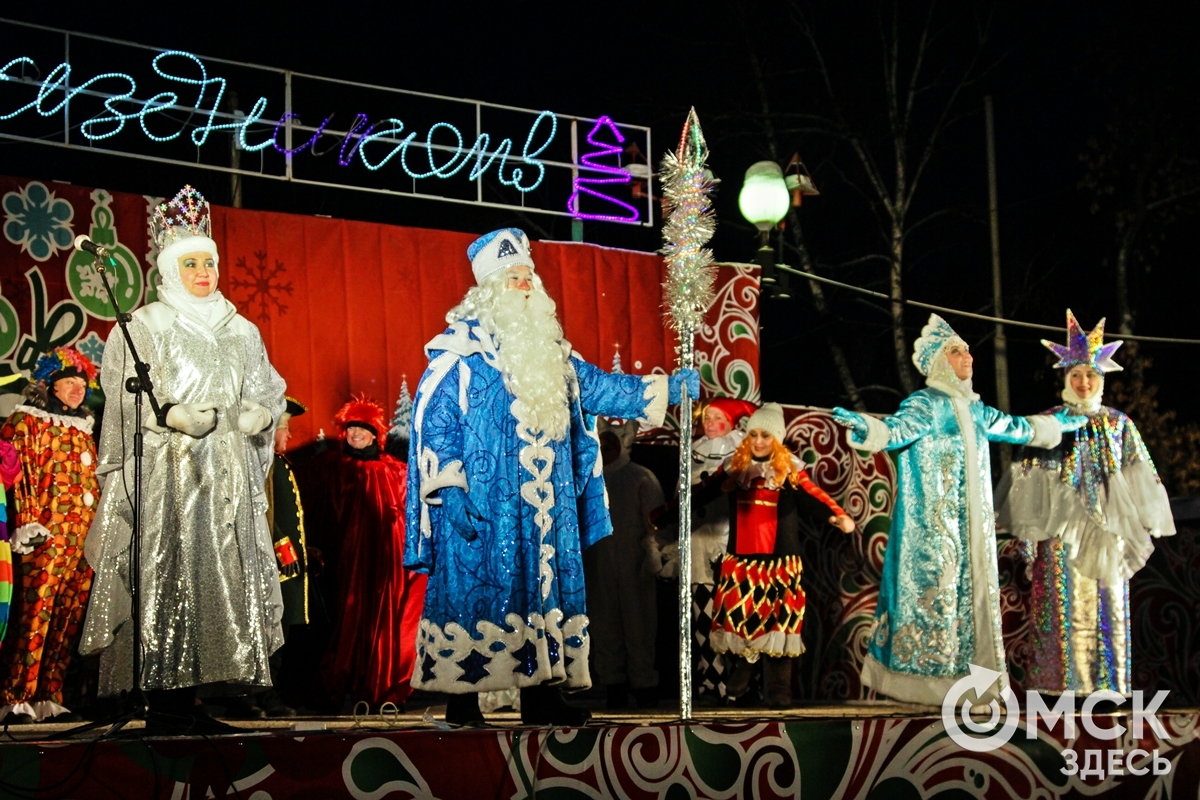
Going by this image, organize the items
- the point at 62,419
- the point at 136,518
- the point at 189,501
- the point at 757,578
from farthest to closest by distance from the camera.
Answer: the point at 757,578
the point at 62,419
the point at 189,501
the point at 136,518

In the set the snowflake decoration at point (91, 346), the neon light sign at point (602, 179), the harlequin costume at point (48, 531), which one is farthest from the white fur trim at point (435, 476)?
the neon light sign at point (602, 179)

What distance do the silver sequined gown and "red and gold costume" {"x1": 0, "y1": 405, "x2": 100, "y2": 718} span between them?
59.7 inches

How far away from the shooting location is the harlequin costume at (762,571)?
24.2ft

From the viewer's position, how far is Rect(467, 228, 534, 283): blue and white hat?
552cm

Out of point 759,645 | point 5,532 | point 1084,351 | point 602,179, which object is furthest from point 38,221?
point 1084,351

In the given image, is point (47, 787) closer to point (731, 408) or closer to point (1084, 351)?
point (731, 408)

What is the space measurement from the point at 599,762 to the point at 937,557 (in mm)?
2818

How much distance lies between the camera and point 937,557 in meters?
6.93

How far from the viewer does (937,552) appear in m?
6.94

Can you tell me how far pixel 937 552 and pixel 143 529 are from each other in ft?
12.3

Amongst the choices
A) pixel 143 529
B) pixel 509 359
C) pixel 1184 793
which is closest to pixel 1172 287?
pixel 1184 793

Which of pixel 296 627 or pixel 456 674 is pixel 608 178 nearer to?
pixel 296 627

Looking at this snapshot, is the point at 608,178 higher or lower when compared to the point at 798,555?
higher

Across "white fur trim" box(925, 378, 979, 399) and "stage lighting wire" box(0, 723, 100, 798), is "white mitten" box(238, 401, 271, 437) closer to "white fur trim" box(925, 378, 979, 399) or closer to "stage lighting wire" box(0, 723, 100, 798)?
"stage lighting wire" box(0, 723, 100, 798)
